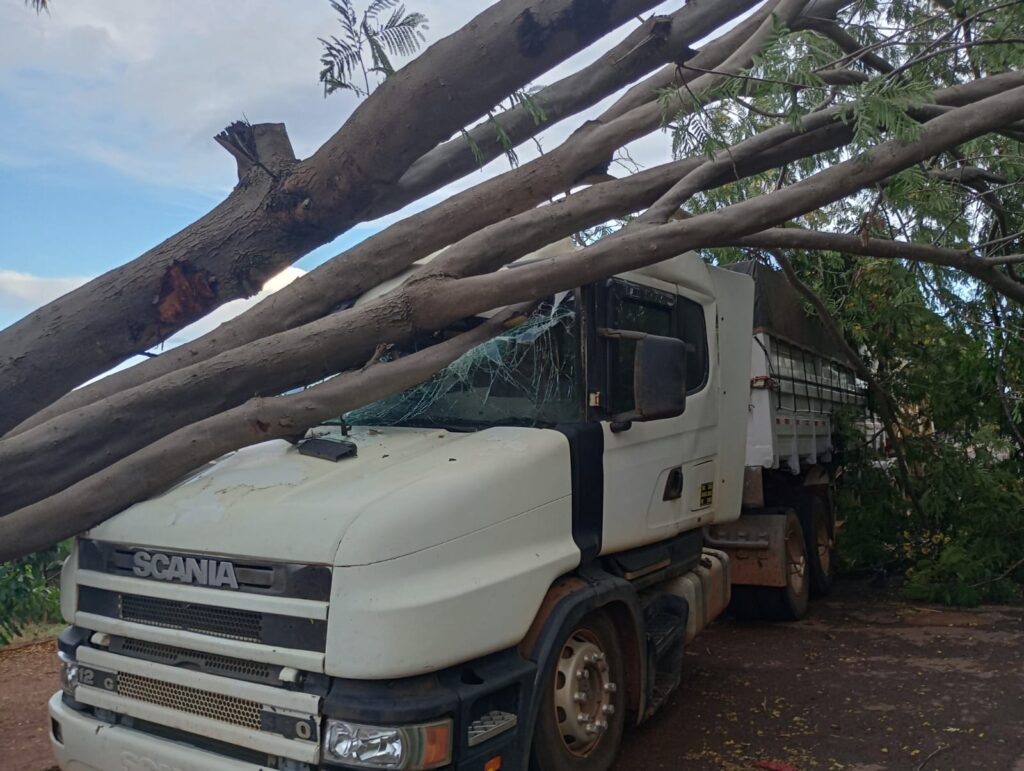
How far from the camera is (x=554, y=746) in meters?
3.85

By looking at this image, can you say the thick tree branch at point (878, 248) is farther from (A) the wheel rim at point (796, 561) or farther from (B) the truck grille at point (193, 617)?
(B) the truck grille at point (193, 617)

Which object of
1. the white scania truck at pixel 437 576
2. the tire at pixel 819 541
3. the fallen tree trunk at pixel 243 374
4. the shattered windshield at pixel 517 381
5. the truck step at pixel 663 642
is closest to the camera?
the white scania truck at pixel 437 576

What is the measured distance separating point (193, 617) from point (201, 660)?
0.16m

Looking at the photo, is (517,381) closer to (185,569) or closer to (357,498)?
(357,498)

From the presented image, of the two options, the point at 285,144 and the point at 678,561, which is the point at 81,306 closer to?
the point at 285,144

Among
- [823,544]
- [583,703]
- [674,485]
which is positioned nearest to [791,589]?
[823,544]

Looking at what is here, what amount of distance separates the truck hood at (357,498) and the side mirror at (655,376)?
414 millimetres

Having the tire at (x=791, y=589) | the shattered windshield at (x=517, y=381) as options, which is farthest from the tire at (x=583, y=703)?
the tire at (x=791, y=589)

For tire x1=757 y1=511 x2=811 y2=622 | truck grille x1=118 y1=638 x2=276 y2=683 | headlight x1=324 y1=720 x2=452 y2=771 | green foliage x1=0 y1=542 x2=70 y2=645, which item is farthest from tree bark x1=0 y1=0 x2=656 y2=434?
tire x1=757 y1=511 x2=811 y2=622

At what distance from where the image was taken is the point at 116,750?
11.6 ft

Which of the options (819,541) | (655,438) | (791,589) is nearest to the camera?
(655,438)

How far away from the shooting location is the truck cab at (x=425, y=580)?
313 cm

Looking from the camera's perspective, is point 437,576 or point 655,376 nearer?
point 437,576

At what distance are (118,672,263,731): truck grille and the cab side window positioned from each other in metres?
2.09
